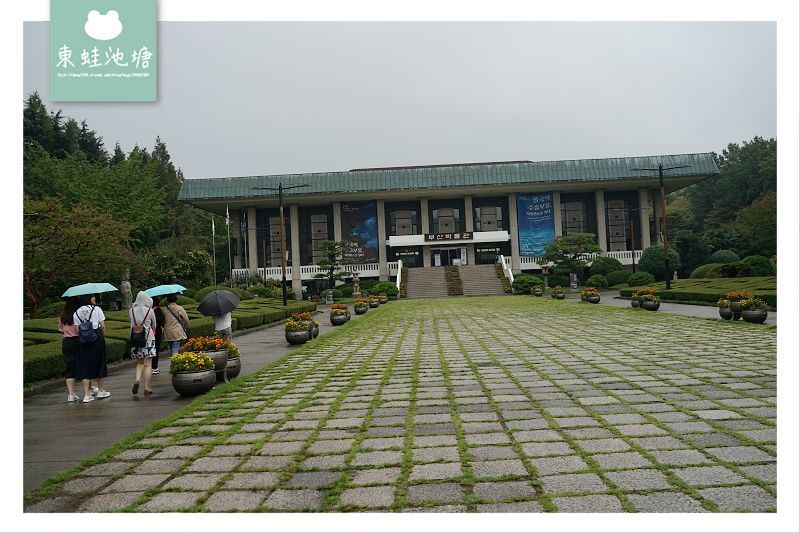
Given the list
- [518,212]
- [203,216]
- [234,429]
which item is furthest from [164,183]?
[234,429]

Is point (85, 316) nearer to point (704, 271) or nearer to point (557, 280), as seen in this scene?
point (704, 271)

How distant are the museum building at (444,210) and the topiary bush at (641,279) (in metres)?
8.55

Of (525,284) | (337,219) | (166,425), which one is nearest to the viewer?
(166,425)

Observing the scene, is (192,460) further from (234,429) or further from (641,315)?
(641,315)

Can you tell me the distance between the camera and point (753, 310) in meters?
13.1

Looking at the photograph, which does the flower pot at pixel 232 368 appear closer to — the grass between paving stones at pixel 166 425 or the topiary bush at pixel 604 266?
the grass between paving stones at pixel 166 425

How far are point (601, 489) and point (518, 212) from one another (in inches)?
1784

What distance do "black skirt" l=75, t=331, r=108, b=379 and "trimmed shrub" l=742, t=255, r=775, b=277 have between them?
3168cm

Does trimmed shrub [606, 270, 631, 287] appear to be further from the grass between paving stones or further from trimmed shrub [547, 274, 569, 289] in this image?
the grass between paving stones

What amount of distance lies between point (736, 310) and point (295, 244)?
Result: 39.5m

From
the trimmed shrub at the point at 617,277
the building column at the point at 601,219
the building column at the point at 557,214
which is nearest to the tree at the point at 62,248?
the trimmed shrub at the point at 617,277

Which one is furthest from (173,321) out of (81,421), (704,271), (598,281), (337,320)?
(598,281)

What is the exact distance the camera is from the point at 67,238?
19.5 m

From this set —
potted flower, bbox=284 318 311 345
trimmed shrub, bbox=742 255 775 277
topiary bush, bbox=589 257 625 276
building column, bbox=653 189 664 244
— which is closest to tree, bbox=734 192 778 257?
trimmed shrub, bbox=742 255 775 277
